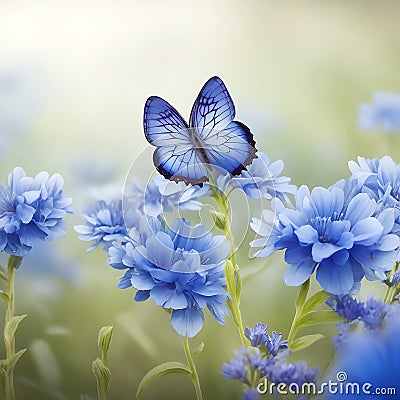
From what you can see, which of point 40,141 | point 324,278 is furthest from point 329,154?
point 40,141

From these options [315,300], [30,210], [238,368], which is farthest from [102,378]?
[315,300]

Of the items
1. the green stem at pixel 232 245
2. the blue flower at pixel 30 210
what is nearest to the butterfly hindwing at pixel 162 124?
the green stem at pixel 232 245

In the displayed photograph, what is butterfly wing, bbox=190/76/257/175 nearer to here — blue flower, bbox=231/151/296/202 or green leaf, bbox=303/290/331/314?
blue flower, bbox=231/151/296/202

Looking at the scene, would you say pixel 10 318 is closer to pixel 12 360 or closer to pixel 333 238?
pixel 12 360

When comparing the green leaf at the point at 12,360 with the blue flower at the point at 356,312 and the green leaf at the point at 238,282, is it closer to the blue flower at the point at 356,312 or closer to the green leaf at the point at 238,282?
the green leaf at the point at 238,282

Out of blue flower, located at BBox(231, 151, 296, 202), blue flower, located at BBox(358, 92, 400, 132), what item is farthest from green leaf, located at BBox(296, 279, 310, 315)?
blue flower, located at BBox(358, 92, 400, 132)
